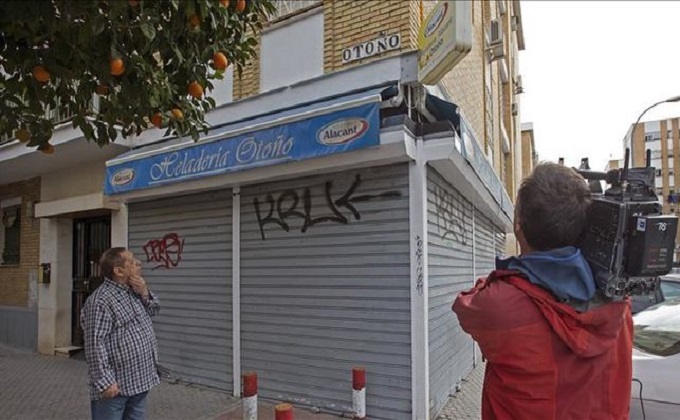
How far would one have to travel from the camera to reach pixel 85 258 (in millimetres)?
11023

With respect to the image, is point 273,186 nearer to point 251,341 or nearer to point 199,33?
point 251,341

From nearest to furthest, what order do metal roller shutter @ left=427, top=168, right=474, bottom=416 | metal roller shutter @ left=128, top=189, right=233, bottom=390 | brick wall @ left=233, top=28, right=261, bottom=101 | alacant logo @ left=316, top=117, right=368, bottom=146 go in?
alacant logo @ left=316, top=117, right=368, bottom=146, metal roller shutter @ left=427, top=168, right=474, bottom=416, metal roller shutter @ left=128, top=189, right=233, bottom=390, brick wall @ left=233, top=28, right=261, bottom=101

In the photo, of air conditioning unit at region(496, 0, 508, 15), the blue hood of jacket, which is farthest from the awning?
air conditioning unit at region(496, 0, 508, 15)

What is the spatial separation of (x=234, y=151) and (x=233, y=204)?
96cm

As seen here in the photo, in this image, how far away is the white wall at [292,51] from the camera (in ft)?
23.2

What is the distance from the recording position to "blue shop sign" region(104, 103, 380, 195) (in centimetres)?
542

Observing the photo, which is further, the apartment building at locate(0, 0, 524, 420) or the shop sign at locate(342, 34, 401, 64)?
the shop sign at locate(342, 34, 401, 64)

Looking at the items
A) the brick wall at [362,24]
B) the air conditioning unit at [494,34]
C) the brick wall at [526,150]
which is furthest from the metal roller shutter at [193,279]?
the brick wall at [526,150]

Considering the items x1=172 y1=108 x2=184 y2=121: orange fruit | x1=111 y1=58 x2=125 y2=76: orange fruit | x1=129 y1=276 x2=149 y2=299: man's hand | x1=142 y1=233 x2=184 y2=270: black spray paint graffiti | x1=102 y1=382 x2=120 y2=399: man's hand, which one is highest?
x1=111 y1=58 x2=125 y2=76: orange fruit

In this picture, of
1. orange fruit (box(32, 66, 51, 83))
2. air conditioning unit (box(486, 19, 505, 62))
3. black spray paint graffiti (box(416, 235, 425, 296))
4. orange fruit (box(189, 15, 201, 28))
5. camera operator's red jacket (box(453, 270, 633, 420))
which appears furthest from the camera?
air conditioning unit (box(486, 19, 505, 62))

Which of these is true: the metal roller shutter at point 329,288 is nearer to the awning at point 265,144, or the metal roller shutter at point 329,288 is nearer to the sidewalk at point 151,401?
the sidewalk at point 151,401

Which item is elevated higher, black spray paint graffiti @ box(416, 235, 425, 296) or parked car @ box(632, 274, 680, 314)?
black spray paint graffiti @ box(416, 235, 425, 296)

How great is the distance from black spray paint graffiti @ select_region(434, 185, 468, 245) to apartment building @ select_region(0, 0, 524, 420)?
0.03 metres

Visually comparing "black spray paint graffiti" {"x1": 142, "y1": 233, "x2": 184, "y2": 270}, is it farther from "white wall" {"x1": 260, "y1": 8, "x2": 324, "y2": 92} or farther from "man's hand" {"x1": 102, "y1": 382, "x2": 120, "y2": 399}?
"man's hand" {"x1": 102, "y1": 382, "x2": 120, "y2": 399}
